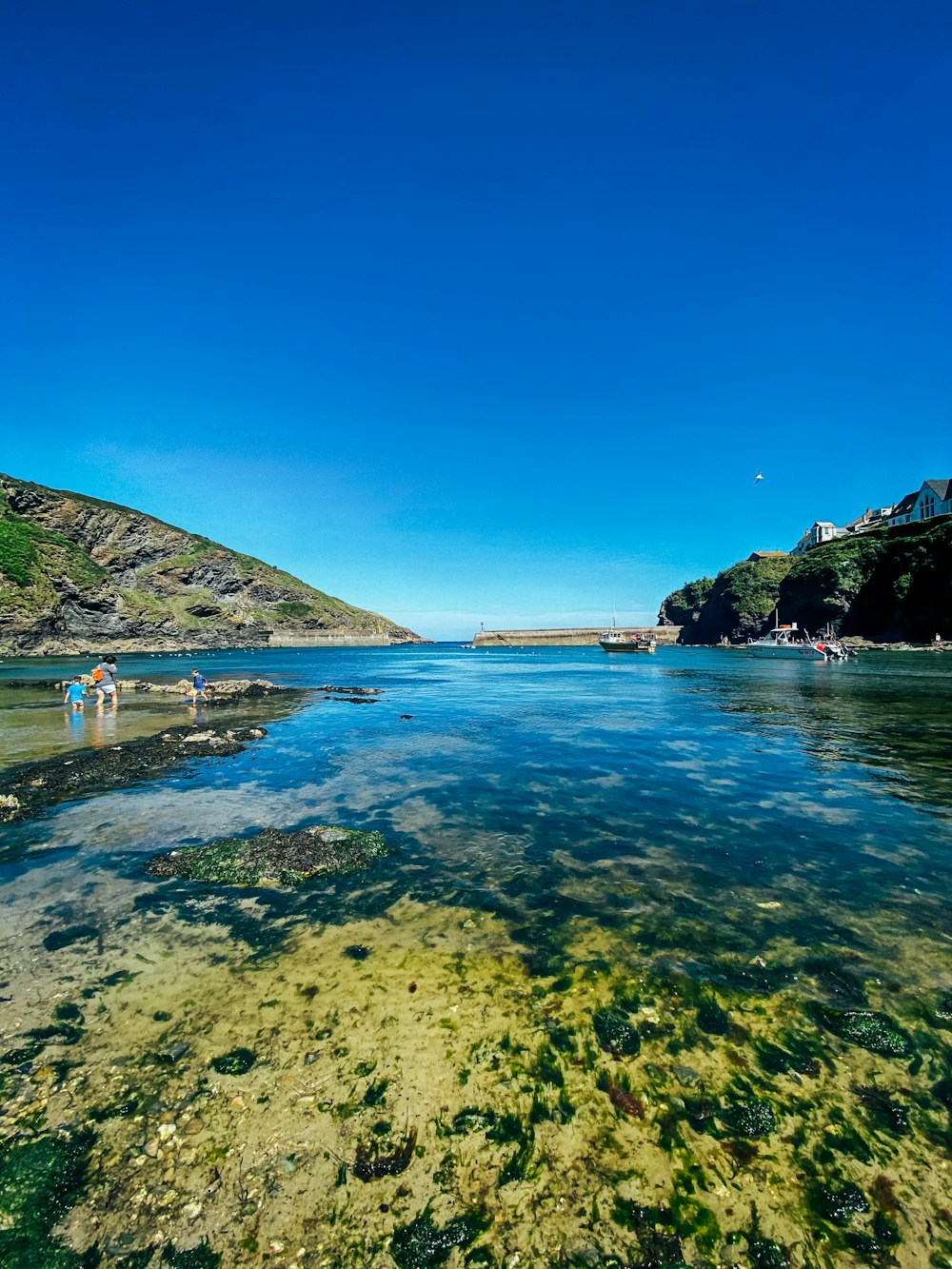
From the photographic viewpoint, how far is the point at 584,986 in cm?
585

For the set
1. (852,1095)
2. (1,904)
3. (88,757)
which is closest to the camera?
(852,1095)

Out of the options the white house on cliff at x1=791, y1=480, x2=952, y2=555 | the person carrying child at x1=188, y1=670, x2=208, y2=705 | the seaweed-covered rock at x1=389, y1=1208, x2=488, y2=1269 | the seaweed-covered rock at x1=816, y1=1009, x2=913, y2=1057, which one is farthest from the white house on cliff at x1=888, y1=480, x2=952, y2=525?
the seaweed-covered rock at x1=389, y1=1208, x2=488, y2=1269

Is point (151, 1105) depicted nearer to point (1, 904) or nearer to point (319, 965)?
point (319, 965)

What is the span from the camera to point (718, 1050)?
16.1ft

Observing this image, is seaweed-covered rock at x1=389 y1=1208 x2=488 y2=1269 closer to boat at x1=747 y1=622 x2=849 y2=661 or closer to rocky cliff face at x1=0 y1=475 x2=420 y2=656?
boat at x1=747 y1=622 x2=849 y2=661

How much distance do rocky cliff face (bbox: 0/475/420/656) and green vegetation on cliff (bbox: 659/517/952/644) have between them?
169 meters

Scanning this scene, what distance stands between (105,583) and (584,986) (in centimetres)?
16491

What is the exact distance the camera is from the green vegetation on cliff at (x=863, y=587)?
95812 millimetres

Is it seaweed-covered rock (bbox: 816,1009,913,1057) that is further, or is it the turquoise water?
seaweed-covered rock (bbox: 816,1009,913,1057)

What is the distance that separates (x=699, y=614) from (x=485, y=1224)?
A: 679 ft

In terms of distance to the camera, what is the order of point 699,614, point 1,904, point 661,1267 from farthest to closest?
point 699,614 < point 1,904 < point 661,1267

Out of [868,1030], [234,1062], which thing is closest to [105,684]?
[234,1062]

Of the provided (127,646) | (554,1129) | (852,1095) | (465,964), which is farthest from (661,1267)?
(127,646)

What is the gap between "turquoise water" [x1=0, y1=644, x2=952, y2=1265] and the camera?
3525mm
